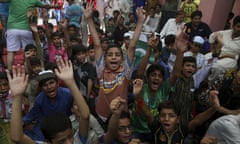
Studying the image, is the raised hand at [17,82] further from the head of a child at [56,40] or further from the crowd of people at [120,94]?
the head of a child at [56,40]

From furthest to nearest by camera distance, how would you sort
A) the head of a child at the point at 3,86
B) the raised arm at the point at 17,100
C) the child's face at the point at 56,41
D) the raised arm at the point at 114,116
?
the child's face at the point at 56,41 < the head of a child at the point at 3,86 < the raised arm at the point at 114,116 < the raised arm at the point at 17,100

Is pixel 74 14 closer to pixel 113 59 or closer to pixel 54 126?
pixel 113 59

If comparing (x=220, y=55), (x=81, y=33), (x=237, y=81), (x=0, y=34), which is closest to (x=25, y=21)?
(x=0, y=34)

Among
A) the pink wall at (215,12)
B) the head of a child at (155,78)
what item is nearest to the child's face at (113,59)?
the head of a child at (155,78)

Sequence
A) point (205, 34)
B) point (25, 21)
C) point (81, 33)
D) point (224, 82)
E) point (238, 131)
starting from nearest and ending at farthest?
point (238, 131)
point (224, 82)
point (25, 21)
point (205, 34)
point (81, 33)

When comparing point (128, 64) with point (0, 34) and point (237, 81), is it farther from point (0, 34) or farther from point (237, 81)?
point (0, 34)

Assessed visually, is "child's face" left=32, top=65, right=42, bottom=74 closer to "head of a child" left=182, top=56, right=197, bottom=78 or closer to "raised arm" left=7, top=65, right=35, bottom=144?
"raised arm" left=7, top=65, right=35, bottom=144

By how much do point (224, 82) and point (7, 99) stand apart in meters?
2.33

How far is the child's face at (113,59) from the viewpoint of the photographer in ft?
9.23

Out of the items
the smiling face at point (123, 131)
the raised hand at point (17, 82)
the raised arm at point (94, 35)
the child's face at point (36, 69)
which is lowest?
the smiling face at point (123, 131)

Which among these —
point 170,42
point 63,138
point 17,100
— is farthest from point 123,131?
point 170,42

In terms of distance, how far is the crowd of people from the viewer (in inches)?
81.0

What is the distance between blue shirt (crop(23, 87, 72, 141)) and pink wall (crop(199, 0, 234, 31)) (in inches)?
209

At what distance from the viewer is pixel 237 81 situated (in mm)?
2777
